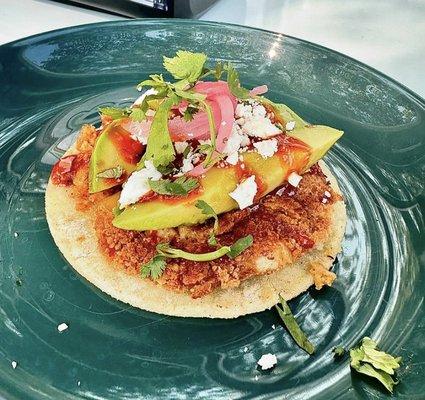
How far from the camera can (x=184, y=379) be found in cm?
196

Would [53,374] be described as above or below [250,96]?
below

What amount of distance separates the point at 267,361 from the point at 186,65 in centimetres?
119

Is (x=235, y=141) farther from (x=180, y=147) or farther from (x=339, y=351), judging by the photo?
(x=339, y=351)

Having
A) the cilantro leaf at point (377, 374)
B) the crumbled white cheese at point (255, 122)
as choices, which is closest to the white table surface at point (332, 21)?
the crumbled white cheese at point (255, 122)

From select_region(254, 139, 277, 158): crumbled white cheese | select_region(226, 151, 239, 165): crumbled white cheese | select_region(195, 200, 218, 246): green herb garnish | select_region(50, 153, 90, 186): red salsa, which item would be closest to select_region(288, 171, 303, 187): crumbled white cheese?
select_region(254, 139, 277, 158): crumbled white cheese

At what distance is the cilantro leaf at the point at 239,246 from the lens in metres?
2.25

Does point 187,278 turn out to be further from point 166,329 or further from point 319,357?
point 319,357

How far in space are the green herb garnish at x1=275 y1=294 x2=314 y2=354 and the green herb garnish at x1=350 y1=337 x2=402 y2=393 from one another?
0.52ft

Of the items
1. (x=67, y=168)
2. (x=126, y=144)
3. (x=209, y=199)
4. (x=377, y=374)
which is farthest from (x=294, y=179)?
(x=67, y=168)

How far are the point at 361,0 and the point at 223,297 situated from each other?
386 cm

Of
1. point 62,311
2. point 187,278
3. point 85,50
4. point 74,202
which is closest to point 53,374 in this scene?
point 62,311

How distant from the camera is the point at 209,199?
2.22 meters

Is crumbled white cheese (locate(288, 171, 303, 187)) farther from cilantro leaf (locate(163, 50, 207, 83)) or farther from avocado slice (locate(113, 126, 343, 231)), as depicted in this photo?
cilantro leaf (locate(163, 50, 207, 83))

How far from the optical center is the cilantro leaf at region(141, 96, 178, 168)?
2201mm
